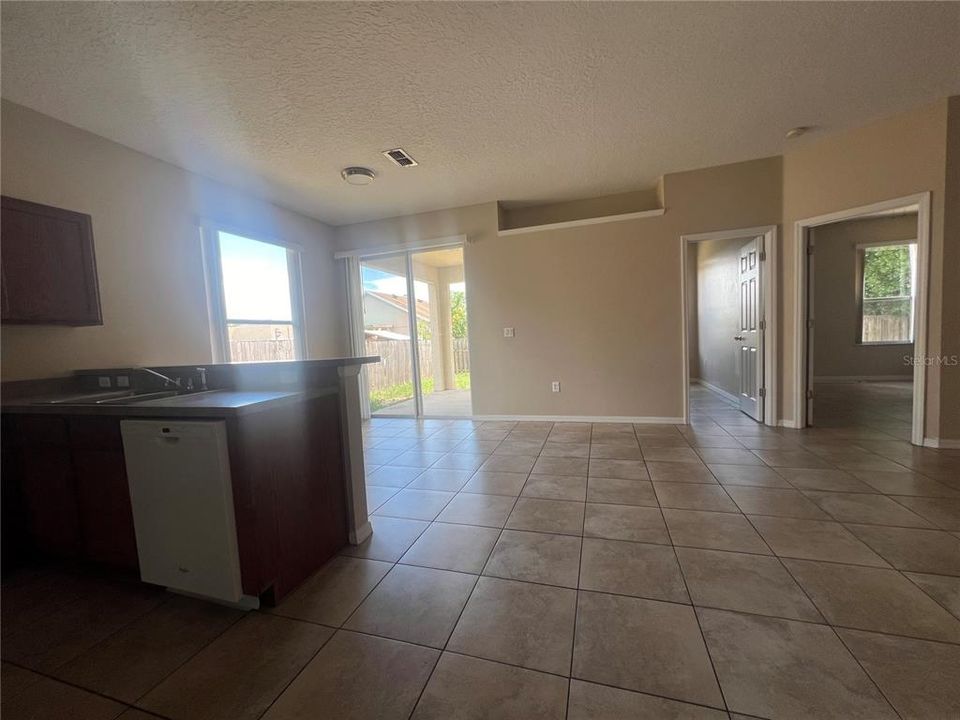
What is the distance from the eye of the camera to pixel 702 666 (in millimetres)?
1175

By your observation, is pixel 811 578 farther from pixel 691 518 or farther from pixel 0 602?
pixel 0 602

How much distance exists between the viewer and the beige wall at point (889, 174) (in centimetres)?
276

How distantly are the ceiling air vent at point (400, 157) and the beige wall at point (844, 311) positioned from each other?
6.90m

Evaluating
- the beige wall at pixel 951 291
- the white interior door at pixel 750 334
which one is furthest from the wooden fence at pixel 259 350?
the beige wall at pixel 951 291

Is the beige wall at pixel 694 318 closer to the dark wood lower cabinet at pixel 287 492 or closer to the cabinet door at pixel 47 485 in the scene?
the dark wood lower cabinet at pixel 287 492

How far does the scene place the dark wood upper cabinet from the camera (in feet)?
6.64

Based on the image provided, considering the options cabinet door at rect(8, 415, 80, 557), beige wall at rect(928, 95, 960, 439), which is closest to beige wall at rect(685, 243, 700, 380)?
beige wall at rect(928, 95, 960, 439)

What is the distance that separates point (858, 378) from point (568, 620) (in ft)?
26.2

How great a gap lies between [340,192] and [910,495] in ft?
16.6

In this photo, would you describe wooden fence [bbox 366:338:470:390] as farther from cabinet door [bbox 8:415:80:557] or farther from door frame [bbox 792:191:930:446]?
door frame [bbox 792:191:930:446]

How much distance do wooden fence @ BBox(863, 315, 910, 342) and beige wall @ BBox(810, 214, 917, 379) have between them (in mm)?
144

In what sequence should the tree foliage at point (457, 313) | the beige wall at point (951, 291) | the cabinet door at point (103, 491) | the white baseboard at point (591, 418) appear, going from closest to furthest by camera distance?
the cabinet door at point (103, 491) < the beige wall at point (951, 291) < the white baseboard at point (591, 418) < the tree foliage at point (457, 313)

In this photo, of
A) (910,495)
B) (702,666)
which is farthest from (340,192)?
(910,495)

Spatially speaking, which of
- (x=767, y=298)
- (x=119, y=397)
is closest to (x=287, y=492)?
(x=119, y=397)
